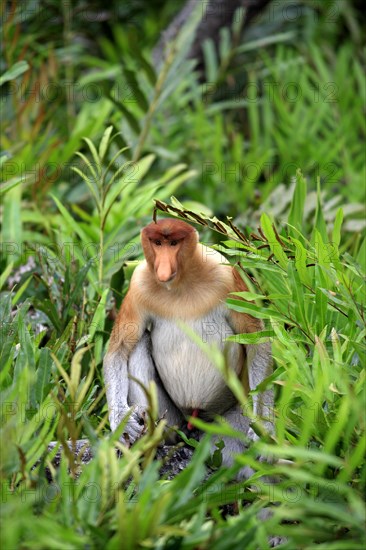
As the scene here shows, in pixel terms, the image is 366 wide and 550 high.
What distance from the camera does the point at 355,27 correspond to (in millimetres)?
5844

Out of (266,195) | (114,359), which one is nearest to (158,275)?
(114,359)

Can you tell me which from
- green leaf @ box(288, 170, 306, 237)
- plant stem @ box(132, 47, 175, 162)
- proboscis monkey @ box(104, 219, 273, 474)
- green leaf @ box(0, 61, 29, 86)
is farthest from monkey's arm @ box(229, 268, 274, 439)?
plant stem @ box(132, 47, 175, 162)

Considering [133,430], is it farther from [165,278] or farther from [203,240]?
[203,240]

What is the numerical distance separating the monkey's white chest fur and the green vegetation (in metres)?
0.09

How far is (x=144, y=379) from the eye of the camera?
2.15 meters

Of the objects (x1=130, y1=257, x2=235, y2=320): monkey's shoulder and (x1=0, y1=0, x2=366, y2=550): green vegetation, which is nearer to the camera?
(x1=0, y1=0, x2=366, y2=550): green vegetation

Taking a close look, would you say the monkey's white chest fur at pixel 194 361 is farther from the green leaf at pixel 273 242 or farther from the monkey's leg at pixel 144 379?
the green leaf at pixel 273 242

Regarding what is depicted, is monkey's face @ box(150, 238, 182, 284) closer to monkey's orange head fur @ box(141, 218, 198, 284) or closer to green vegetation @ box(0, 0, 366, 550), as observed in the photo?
monkey's orange head fur @ box(141, 218, 198, 284)

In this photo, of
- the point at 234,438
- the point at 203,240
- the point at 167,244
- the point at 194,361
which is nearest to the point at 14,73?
the point at 203,240

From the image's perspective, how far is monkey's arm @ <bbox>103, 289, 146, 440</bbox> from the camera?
6.90 ft

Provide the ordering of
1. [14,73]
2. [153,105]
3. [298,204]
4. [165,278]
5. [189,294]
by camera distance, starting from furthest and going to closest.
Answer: [153,105]
[14,73]
[298,204]
[189,294]
[165,278]

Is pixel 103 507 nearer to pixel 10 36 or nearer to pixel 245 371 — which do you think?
pixel 245 371

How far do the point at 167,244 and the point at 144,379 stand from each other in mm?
369

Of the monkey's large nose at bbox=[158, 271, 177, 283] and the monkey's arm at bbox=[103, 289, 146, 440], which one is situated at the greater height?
the monkey's large nose at bbox=[158, 271, 177, 283]
